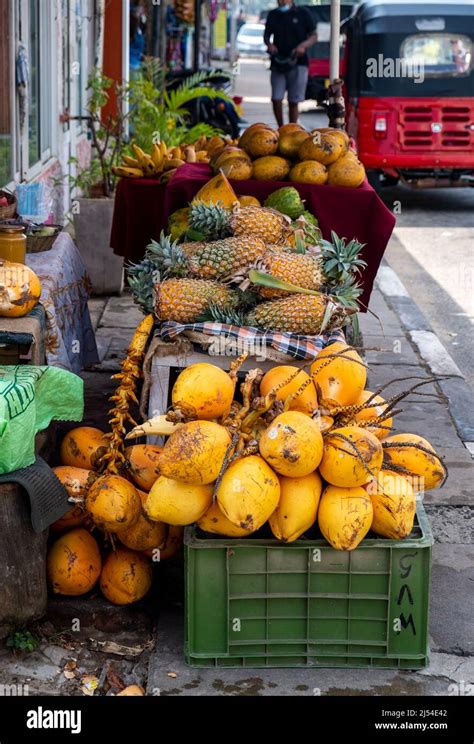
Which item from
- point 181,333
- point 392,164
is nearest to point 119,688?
point 181,333

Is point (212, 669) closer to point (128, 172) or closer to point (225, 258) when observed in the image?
point (225, 258)

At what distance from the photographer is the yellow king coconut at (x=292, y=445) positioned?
3582mm

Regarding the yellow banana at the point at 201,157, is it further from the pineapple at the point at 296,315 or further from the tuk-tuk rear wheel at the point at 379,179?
the tuk-tuk rear wheel at the point at 379,179

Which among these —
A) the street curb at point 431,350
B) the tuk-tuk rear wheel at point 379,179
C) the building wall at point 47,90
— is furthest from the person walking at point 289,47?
the street curb at point 431,350

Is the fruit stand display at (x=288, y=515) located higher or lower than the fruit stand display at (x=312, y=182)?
lower

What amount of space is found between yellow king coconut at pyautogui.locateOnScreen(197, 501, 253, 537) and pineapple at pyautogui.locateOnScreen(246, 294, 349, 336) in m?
1.21

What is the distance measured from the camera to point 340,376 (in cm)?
411

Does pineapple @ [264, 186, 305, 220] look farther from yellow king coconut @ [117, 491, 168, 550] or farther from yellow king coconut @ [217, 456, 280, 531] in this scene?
yellow king coconut @ [217, 456, 280, 531]

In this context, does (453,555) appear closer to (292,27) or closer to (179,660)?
(179,660)

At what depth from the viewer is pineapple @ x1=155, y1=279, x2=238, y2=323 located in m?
4.73

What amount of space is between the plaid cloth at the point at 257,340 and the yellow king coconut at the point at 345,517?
1006 millimetres

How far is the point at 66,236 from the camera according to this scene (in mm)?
6484

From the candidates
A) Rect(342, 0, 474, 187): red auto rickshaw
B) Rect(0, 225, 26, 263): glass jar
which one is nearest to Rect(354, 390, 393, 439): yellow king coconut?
Rect(0, 225, 26, 263): glass jar

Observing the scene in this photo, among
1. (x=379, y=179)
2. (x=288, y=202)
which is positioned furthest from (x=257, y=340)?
(x=379, y=179)
